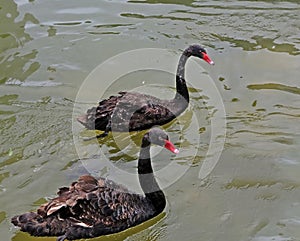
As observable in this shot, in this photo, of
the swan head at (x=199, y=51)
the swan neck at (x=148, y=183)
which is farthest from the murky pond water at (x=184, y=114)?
the swan head at (x=199, y=51)

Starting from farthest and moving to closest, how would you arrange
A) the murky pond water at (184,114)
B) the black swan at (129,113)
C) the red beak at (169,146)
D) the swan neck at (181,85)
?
the swan neck at (181,85), the black swan at (129,113), the murky pond water at (184,114), the red beak at (169,146)

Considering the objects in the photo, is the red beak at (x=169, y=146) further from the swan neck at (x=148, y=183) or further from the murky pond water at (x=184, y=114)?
the murky pond water at (x=184, y=114)

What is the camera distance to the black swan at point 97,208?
15.0 ft

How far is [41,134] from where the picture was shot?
5941mm

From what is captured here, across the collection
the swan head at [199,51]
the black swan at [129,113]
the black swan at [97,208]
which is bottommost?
the black swan at [97,208]

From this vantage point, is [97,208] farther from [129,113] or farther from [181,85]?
[181,85]

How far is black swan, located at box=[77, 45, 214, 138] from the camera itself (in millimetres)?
5980

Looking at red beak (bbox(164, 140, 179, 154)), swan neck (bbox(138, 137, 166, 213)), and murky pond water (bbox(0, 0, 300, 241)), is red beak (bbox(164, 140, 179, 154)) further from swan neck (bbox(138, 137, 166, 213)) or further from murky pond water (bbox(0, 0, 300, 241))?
murky pond water (bbox(0, 0, 300, 241))

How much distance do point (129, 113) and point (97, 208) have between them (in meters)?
1.52

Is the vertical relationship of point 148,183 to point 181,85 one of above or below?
below

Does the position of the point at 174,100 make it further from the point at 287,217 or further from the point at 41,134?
the point at 287,217

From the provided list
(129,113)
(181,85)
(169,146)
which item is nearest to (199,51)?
(181,85)

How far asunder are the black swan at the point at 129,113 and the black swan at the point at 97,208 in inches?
42.8

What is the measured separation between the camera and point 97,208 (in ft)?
15.4
